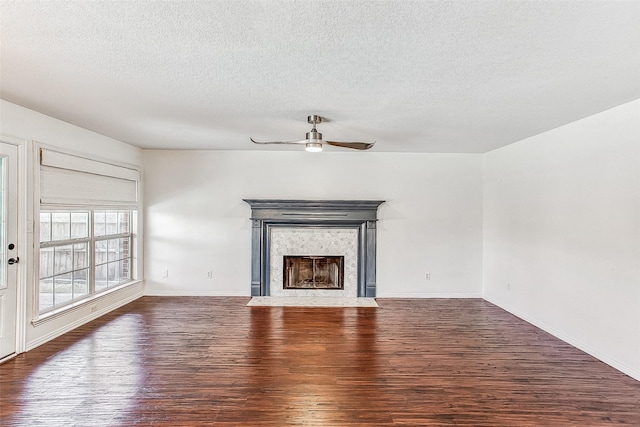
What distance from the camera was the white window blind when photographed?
11.5 feet

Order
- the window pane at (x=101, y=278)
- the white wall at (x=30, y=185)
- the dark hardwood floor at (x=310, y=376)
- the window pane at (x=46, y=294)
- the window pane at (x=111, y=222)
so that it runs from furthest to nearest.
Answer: the window pane at (x=111, y=222), the window pane at (x=101, y=278), the window pane at (x=46, y=294), the white wall at (x=30, y=185), the dark hardwood floor at (x=310, y=376)

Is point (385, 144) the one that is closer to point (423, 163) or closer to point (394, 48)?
point (423, 163)

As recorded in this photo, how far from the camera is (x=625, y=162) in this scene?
9.70 feet

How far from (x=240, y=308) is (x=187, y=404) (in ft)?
7.70

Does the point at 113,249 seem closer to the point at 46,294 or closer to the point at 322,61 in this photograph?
the point at 46,294

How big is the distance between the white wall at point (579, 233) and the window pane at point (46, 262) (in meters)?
6.09

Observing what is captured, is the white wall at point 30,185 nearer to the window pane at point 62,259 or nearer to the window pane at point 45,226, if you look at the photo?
the window pane at point 45,226

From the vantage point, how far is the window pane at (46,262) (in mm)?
3572

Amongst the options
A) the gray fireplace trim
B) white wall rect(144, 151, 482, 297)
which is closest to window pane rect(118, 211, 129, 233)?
white wall rect(144, 151, 482, 297)

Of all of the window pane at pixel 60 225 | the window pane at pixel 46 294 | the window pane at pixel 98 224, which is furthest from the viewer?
the window pane at pixel 98 224

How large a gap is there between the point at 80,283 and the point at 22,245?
1.13 m

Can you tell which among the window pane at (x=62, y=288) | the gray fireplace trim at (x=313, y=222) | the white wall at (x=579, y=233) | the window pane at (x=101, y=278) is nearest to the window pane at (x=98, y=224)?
the window pane at (x=101, y=278)

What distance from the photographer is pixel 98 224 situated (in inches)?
176

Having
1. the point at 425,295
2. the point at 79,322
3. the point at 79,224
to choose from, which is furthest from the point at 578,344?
the point at 79,224
